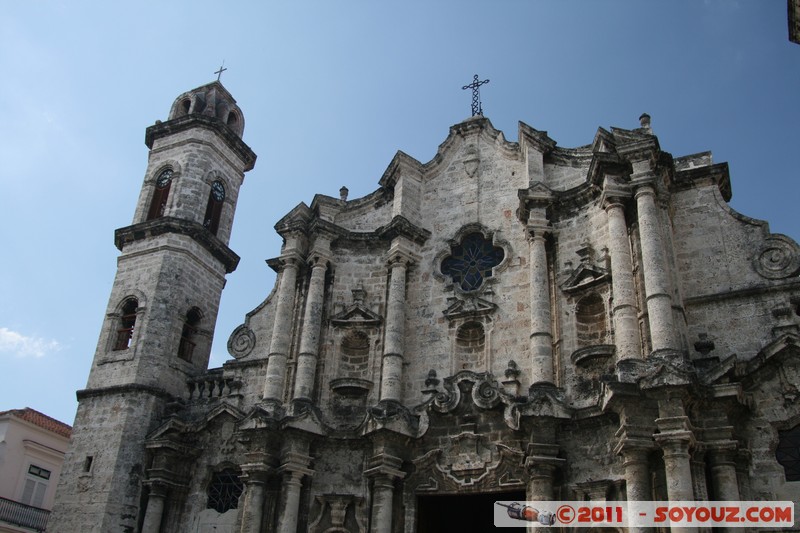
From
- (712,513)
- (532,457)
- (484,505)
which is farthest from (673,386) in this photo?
(484,505)

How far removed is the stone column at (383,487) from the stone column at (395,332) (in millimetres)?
1323

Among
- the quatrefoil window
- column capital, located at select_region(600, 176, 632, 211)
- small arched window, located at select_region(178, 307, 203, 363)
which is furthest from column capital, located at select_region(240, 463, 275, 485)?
column capital, located at select_region(600, 176, 632, 211)

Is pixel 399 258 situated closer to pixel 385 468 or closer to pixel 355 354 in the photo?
pixel 355 354

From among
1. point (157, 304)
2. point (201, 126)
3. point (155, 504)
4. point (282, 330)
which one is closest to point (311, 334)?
point (282, 330)

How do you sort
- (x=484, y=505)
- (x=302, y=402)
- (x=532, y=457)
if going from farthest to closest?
(x=484, y=505) → (x=302, y=402) → (x=532, y=457)

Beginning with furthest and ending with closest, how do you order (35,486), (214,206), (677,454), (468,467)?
1. (35,486)
2. (214,206)
3. (468,467)
4. (677,454)

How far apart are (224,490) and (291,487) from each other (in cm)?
253

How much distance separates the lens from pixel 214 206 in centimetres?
2255

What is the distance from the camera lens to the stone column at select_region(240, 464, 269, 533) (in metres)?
15.4

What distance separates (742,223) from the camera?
15367 millimetres

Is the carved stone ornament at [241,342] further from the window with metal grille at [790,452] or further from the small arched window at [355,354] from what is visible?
the window with metal grille at [790,452]

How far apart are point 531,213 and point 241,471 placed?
27.4 feet

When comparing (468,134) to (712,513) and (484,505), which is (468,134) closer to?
(484,505)

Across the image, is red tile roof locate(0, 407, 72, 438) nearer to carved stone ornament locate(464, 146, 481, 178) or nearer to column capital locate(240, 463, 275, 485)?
column capital locate(240, 463, 275, 485)
